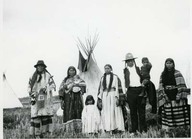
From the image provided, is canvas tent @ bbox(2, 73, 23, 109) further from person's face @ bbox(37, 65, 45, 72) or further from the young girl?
the young girl

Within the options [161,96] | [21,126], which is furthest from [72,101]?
[161,96]

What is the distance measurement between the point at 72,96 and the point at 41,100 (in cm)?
31

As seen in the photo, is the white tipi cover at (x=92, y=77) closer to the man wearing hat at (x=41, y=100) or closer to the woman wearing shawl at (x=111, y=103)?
the woman wearing shawl at (x=111, y=103)

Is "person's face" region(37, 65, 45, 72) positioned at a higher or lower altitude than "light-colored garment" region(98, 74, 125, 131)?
higher

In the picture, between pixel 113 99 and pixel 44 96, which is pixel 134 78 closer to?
pixel 113 99

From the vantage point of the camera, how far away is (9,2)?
118 inches

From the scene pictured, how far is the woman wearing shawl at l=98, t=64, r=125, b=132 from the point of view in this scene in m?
2.92

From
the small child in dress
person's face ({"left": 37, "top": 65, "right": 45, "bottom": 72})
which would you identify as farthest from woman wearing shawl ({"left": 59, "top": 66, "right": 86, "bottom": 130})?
the small child in dress

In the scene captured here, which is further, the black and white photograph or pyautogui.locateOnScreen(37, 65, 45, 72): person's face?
pyautogui.locateOnScreen(37, 65, 45, 72): person's face

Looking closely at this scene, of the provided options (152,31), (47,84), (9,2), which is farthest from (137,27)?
(9,2)

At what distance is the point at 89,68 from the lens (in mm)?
2951

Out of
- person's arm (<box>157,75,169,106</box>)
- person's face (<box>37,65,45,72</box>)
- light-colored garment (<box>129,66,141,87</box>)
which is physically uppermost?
person's face (<box>37,65,45,72</box>)

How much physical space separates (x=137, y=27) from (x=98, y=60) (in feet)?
1.60

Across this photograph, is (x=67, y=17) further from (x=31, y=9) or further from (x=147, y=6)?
(x=147, y=6)
